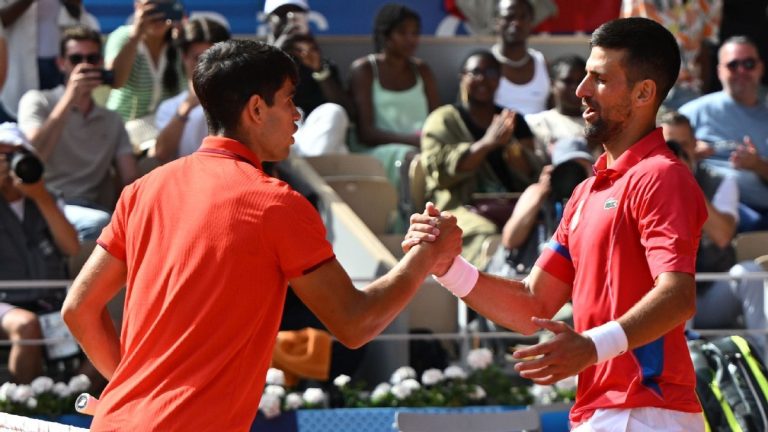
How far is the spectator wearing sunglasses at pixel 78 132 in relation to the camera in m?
8.31

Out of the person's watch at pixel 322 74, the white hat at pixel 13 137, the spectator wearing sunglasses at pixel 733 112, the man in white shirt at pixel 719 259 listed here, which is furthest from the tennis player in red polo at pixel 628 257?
the person's watch at pixel 322 74

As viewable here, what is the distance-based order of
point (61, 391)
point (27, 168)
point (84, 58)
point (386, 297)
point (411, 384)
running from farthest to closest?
point (84, 58) → point (27, 168) → point (411, 384) → point (61, 391) → point (386, 297)

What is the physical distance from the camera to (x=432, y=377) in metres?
7.03

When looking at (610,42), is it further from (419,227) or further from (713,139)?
(713,139)

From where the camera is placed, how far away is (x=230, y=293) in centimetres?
337

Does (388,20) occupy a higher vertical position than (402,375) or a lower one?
higher

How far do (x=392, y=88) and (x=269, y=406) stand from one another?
147 inches

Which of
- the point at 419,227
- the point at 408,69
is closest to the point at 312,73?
the point at 408,69

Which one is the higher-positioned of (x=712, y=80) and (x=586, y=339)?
(x=586, y=339)

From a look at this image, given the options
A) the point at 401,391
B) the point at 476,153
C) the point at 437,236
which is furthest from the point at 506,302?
the point at 476,153

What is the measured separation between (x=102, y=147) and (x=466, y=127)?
233 cm

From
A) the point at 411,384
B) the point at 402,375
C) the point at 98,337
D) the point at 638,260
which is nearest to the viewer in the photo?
the point at 638,260

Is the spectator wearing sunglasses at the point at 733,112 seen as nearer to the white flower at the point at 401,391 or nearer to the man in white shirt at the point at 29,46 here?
the white flower at the point at 401,391

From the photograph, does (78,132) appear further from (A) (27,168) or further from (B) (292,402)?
(B) (292,402)
